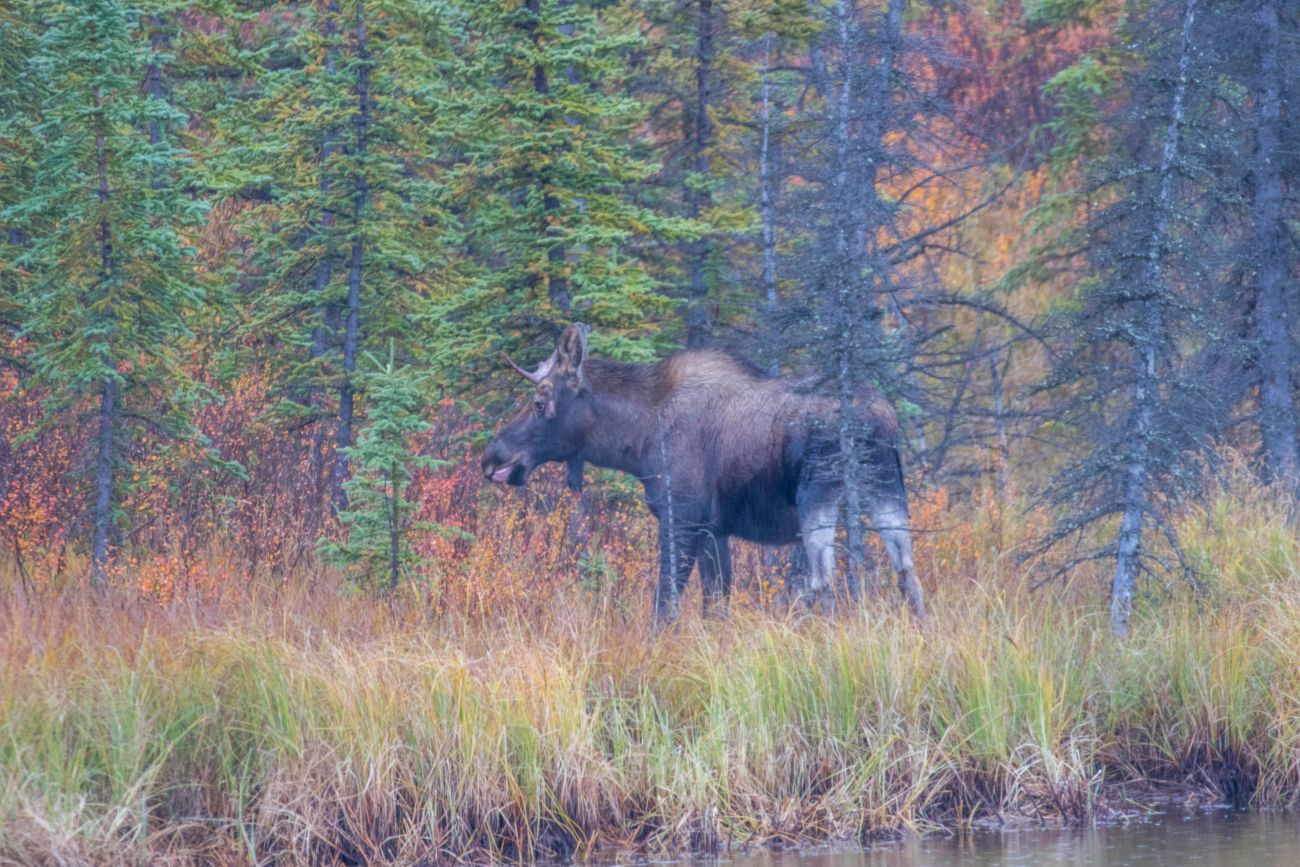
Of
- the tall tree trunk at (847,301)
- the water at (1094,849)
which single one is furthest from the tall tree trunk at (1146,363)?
the water at (1094,849)

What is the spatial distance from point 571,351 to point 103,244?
3578 millimetres

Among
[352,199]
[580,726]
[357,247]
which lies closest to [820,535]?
[580,726]

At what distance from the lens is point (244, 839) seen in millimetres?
7445

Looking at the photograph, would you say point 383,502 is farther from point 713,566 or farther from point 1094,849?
point 1094,849

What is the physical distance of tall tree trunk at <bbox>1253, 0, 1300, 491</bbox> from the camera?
49.7 ft

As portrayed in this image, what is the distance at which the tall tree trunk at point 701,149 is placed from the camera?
15.7 metres

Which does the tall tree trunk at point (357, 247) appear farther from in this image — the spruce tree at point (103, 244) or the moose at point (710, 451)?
the spruce tree at point (103, 244)

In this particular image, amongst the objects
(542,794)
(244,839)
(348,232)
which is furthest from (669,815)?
(348,232)

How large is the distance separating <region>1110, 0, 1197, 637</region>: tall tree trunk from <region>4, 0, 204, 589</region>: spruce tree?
680cm

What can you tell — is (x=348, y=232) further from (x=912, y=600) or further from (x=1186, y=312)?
(x=1186, y=312)

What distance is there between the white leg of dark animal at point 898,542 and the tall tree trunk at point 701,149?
4841 millimetres

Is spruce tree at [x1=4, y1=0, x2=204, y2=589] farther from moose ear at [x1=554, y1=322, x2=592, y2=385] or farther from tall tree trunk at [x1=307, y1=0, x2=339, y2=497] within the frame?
moose ear at [x1=554, y1=322, x2=592, y2=385]

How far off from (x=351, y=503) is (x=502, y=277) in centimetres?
285

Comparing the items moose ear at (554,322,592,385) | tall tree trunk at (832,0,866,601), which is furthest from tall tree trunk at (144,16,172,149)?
tall tree trunk at (832,0,866,601)
